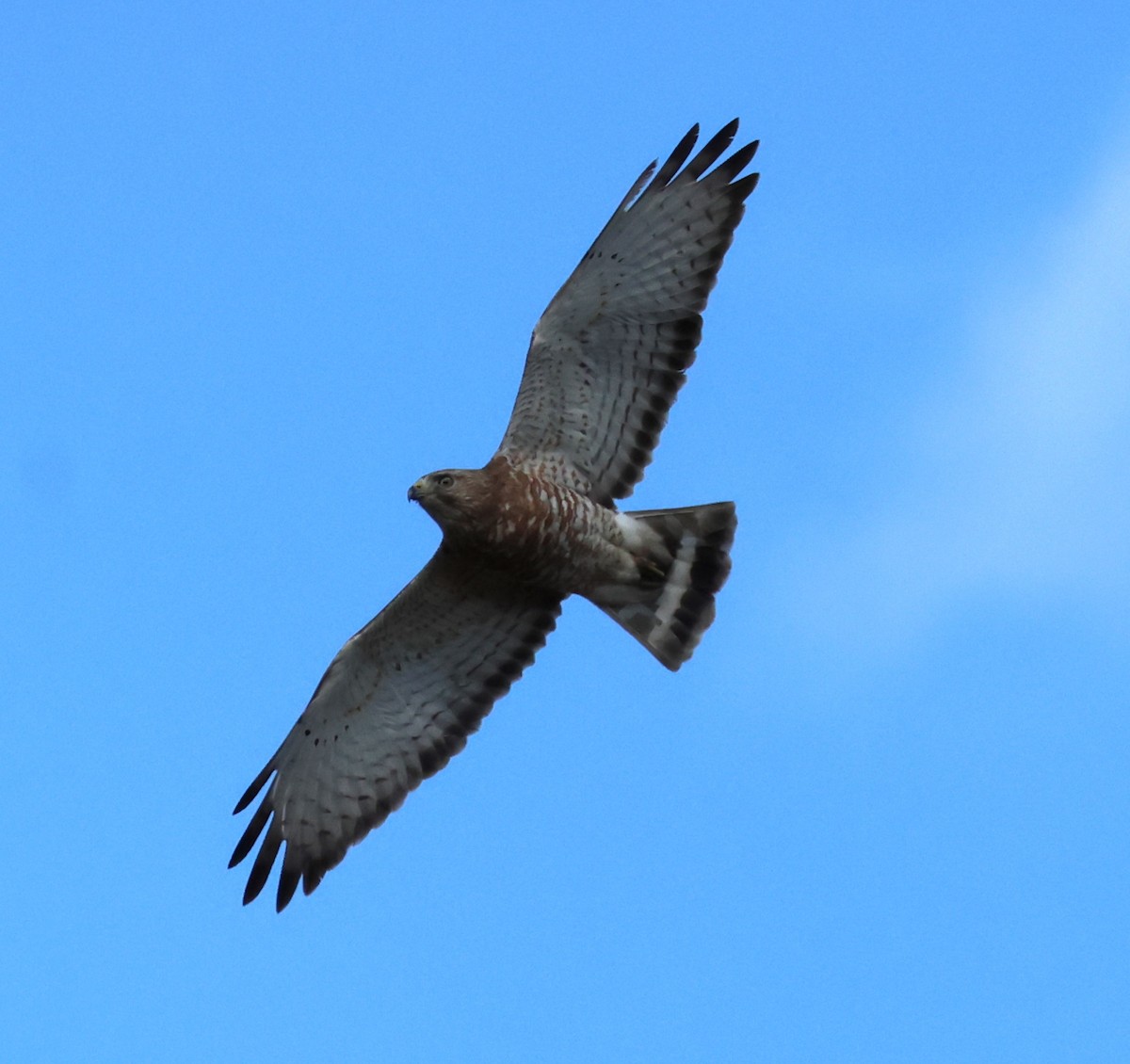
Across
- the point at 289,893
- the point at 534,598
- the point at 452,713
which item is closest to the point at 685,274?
the point at 534,598

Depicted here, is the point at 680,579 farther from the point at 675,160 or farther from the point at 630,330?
the point at 675,160

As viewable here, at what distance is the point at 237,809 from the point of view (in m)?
9.98

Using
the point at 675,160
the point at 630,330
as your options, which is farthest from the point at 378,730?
the point at 675,160

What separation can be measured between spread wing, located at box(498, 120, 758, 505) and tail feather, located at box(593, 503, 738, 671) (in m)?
0.39

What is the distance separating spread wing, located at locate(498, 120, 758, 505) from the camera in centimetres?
965

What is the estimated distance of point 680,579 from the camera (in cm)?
997

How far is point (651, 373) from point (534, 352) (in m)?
0.65

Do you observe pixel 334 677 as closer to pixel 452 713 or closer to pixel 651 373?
pixel 452 713

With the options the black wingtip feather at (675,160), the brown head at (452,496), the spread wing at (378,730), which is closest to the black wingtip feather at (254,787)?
the spread wing at (378,730)

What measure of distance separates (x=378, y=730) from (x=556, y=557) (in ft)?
4.99

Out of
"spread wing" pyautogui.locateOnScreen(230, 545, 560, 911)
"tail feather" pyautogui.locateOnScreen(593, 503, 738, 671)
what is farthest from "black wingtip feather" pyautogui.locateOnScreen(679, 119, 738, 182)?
"spread wing" pyautogui.locateOnScreen(230, 545, 560, 911)

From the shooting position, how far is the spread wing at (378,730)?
9914 mm

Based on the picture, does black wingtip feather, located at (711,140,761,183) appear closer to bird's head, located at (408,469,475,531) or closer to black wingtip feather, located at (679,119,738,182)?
black wingtip feather, located at (679,119,738,182)

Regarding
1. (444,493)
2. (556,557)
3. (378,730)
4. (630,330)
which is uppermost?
(630,330)
